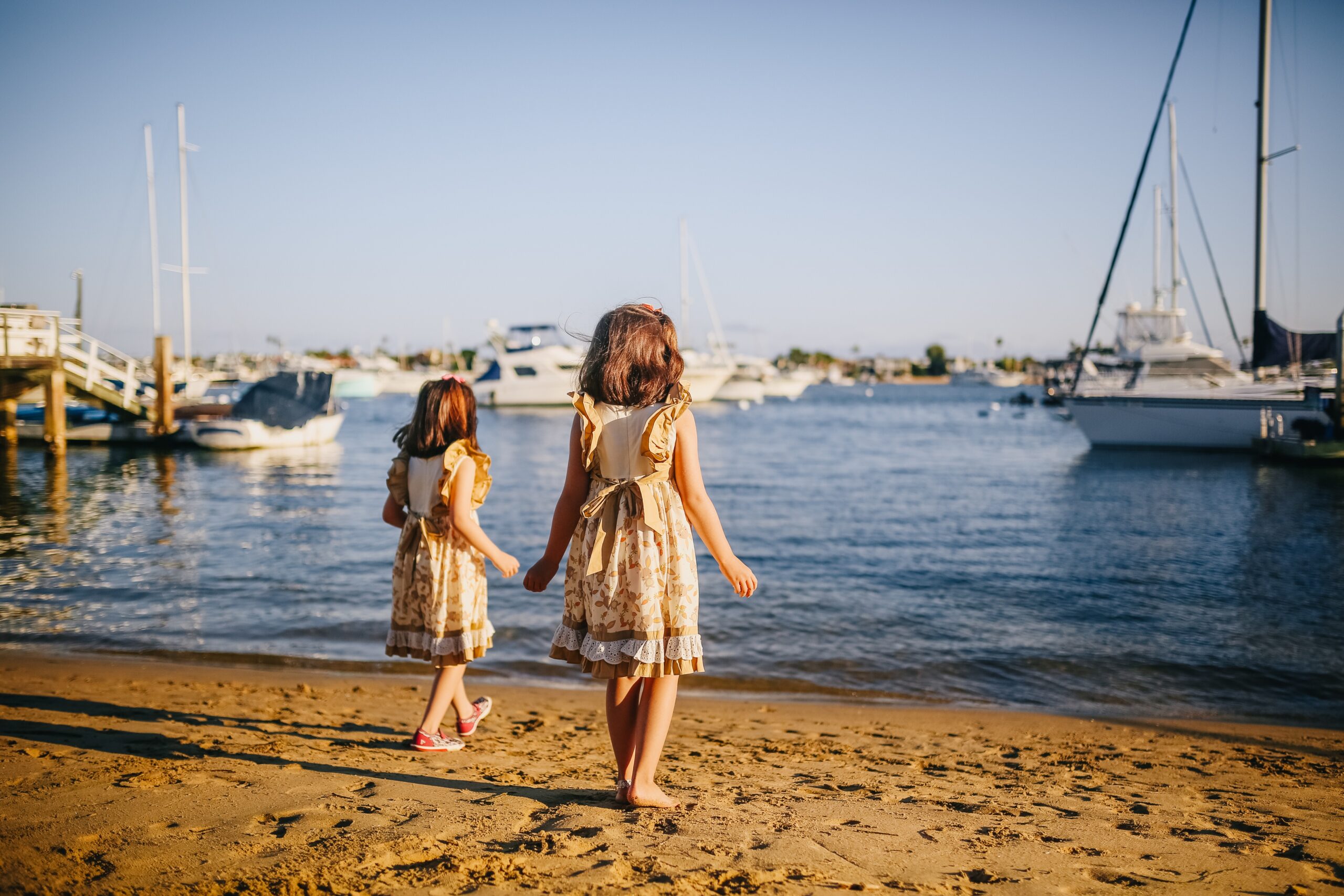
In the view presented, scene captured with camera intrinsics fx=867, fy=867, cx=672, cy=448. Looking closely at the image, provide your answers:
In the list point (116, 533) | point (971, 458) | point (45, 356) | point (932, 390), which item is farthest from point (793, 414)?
point (932, 390)

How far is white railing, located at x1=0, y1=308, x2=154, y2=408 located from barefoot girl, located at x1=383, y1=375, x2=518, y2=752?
2755 cm

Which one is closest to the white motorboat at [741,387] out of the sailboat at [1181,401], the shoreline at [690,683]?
the sailboat at [1181,401]

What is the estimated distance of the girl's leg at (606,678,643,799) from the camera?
3.24 m

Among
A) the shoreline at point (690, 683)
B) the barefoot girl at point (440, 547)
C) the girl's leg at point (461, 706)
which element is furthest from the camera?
the shoreline at point (690, 683)

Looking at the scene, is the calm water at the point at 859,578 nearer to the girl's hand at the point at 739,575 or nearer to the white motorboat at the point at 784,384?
the girl's hand at the point at 739,575

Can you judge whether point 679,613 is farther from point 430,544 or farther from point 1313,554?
point 1313,554

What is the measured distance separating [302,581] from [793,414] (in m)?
68.2

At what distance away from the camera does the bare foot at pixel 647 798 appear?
322cm

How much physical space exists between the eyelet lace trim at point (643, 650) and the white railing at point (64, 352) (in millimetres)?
29204

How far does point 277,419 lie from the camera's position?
3106cm

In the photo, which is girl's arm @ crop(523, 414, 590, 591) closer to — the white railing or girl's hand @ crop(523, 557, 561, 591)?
girl's hand @ crop(523, 557, 561, 591)

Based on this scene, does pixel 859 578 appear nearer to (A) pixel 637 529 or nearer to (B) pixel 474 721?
(B) pixel 474 721

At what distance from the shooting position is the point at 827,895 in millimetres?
2564

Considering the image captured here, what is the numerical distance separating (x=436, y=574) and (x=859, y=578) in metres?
8.40
